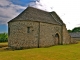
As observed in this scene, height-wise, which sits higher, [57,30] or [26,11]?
[26,11]

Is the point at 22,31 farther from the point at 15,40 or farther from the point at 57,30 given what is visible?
the point at 57,30

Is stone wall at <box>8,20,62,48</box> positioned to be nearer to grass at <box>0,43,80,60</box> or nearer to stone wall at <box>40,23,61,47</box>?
stone wall at <box>40,23,61,47</box>

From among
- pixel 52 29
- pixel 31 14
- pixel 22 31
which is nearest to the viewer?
pixel 22 31

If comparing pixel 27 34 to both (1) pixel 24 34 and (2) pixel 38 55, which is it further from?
(2) pixel 38 55

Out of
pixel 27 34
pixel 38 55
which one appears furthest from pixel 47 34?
pixel 38 55

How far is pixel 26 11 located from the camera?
32094mm

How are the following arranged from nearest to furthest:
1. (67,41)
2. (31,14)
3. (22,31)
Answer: (22,31) → (31,14) → (67,41)

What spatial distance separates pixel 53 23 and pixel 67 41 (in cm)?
926

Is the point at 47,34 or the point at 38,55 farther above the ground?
the point at 47,34

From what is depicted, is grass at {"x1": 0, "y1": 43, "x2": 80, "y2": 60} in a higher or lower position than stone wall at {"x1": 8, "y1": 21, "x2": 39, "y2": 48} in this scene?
lower

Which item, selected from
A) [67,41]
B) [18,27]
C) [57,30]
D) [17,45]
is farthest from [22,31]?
[67,41]

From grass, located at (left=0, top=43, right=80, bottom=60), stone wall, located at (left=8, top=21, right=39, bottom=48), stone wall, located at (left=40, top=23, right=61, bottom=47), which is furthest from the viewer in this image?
stone wall, located at (left=40, top=23, right=61, bottom=47)

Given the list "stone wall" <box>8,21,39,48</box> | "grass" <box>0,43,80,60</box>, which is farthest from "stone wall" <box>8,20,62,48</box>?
"grass" <box>0,43,80,60</box>

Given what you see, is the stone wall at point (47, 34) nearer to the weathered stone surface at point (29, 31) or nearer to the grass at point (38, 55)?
the weathered stone surface at point (29, 31)
